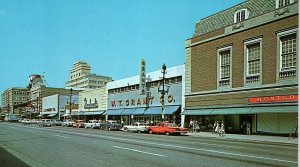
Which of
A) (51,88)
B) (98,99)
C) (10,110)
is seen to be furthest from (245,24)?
(10,110)

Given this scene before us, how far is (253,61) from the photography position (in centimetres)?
3644

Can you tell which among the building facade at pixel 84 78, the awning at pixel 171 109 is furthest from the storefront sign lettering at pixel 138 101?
the building facade at pixel 84 78

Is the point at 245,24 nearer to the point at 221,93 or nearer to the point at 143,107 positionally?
the point at 221,93

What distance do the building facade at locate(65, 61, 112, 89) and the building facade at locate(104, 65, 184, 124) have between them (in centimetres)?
9574

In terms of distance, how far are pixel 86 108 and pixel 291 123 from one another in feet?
171

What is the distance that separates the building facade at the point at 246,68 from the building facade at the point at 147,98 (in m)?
2.55

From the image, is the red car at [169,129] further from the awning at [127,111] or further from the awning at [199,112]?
the awning at [127,111]

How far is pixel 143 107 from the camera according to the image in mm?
55750

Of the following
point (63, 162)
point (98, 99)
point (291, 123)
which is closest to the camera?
point (63, 162)

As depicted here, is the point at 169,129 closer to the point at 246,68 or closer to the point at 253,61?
the point at 246,68

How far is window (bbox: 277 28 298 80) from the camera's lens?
31.6 metres

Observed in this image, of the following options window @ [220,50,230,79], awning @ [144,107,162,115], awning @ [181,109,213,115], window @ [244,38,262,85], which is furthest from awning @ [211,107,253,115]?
awning @ [144,107,162,115]

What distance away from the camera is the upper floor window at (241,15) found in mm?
38847

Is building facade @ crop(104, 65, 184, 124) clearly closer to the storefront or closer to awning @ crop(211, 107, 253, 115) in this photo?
the storefront
